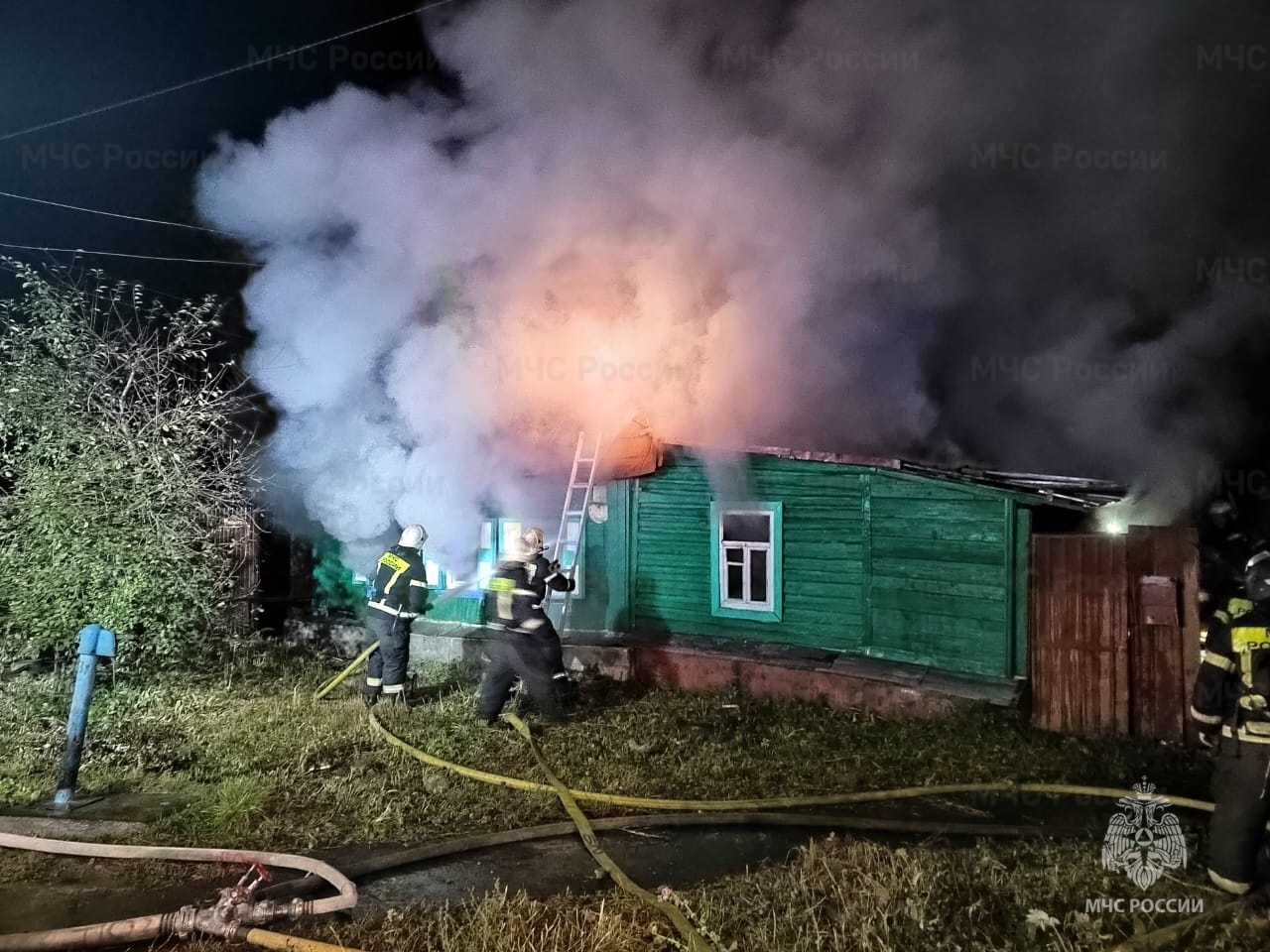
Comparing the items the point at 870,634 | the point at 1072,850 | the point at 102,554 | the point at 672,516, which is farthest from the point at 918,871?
the point at 102,554

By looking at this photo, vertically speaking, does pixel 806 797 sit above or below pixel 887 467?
below

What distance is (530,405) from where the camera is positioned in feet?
34.8

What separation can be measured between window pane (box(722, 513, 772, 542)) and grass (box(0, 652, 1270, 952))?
7.63 ft

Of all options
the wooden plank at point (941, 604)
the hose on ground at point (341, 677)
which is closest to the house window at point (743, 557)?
the wooden plank at point (941, 604)

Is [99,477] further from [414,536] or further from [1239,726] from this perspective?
[1239,726]

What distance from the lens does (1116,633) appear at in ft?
24.4

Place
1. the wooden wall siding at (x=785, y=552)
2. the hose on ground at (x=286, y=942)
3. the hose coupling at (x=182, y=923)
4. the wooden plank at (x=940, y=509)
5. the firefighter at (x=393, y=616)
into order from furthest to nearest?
the wooden wall siding at (x=785, y=552) → the wooden plank at (x=940, y=509) → the firefighter at (x=393, y=616) → the hose coupling at (x=182, y=923) → the hose on ground at (x=286, y=942)

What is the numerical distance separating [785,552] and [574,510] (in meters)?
2.92

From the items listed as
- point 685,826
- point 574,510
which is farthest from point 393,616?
point 685,826

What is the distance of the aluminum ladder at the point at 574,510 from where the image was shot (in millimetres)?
10523

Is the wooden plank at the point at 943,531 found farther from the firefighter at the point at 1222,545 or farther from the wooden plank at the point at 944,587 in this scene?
the firefighter at the point at 1222,545

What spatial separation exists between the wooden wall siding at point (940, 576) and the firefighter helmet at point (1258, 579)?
409 centimetres

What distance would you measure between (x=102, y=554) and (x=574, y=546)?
18.2 feet

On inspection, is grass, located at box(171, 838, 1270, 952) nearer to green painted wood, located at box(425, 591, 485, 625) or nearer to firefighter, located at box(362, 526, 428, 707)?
firefighter, located at box(362, 526, 428, 707)
